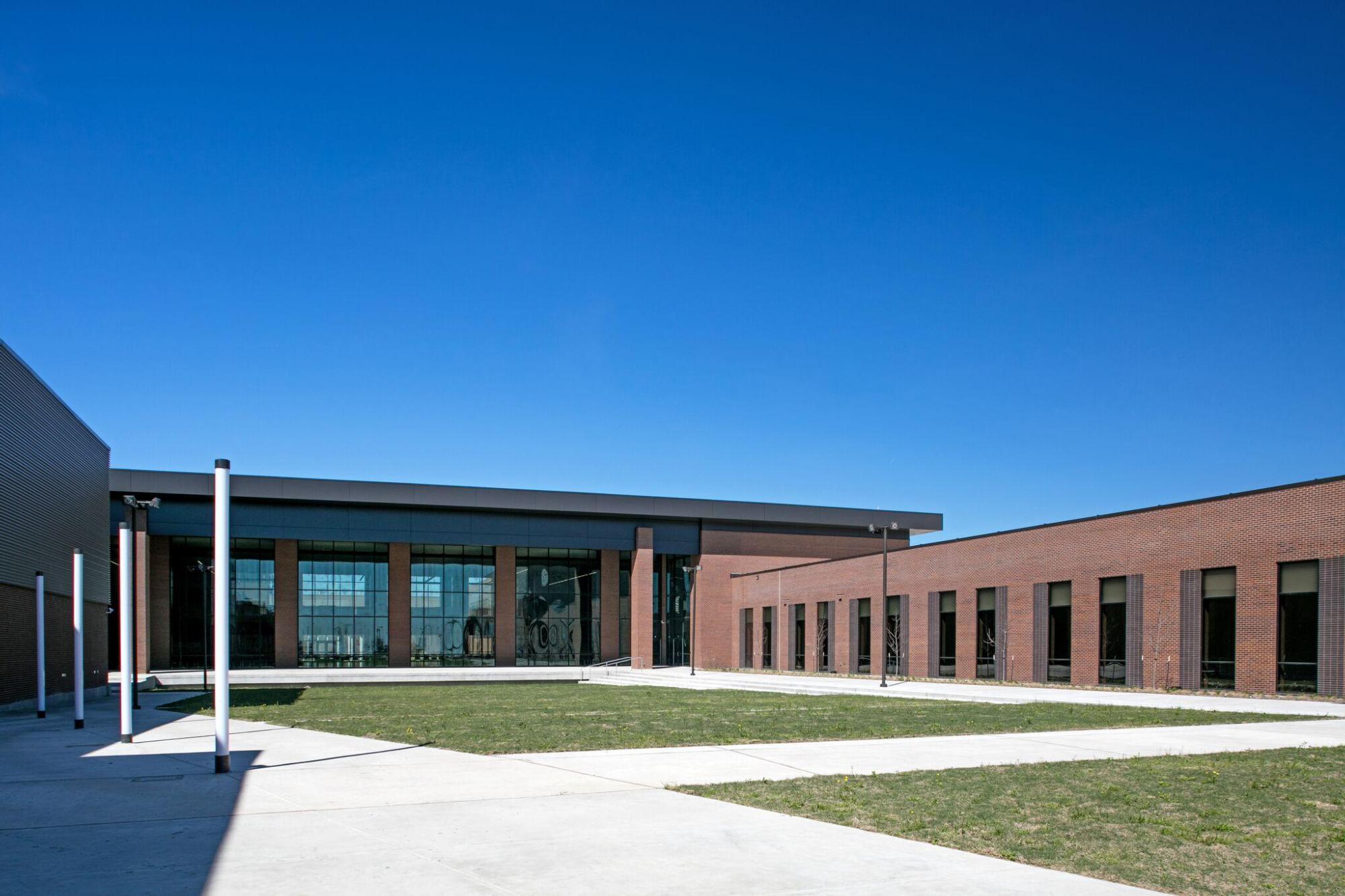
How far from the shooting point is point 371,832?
9.47 m

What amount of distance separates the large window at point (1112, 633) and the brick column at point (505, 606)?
4050 cm

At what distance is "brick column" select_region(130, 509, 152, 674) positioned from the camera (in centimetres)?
5997

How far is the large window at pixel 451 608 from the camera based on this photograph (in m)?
69.9

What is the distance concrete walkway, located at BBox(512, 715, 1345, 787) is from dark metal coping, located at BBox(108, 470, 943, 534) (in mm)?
51383

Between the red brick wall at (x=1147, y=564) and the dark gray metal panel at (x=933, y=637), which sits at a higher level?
the red brick wall at (x=1147, y=564)

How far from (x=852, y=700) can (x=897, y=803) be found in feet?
68.3

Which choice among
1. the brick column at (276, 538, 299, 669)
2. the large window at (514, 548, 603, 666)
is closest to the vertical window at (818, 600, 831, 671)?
the large window at (514, 548, 603, 666)

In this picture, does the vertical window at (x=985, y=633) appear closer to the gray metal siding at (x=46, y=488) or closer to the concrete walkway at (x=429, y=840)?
the gray metal siding at (x=46, y=488)

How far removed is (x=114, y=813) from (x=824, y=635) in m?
52.7

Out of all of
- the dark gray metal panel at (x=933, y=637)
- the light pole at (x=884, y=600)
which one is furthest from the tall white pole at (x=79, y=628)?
the dark gray metal panel at (x=933, y=637)

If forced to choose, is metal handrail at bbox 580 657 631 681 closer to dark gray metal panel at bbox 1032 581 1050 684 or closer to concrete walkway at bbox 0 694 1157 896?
dark gray metal panel at bbox 1032 581 1050 684

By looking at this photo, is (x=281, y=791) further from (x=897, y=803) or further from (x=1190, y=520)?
(x=1190, y=520)

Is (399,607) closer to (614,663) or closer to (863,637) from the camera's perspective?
(614,663)

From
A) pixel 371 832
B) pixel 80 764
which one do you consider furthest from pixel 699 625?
pixel 371 832
